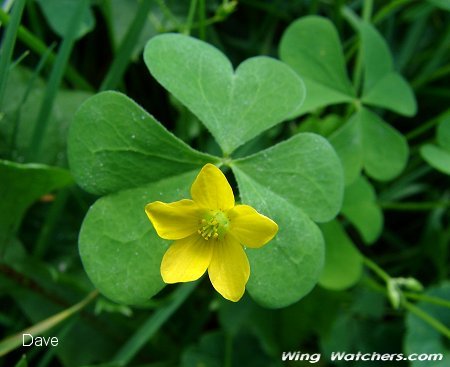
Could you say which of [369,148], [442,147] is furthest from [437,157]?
[369,148]

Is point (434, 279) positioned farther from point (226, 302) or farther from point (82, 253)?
point (82, 253)

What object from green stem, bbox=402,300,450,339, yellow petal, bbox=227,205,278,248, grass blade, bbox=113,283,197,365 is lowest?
grass blade, bbox=113,283,197,365

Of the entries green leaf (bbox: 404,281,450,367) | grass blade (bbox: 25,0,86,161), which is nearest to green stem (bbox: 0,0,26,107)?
grass blade (bbox: 25,0,86,161)

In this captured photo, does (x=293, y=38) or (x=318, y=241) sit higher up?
(x=293, y=38)

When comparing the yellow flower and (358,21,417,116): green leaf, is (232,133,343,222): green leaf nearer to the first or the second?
the yellow flower

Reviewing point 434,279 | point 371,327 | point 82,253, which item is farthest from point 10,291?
point 434,279
